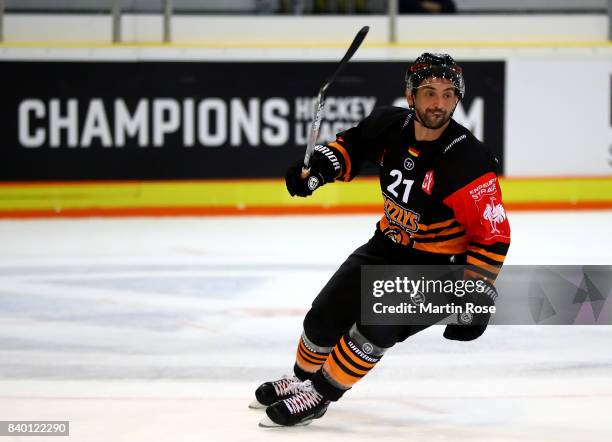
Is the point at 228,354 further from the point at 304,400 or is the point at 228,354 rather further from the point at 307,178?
the point at 307,178

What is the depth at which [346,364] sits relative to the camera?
349cm

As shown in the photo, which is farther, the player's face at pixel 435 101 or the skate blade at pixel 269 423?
the skate blade at pixel 269 423

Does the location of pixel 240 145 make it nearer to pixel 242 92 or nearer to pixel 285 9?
pixel 242 92

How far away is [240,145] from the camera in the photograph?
878cm

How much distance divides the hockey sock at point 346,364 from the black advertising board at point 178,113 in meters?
5.26

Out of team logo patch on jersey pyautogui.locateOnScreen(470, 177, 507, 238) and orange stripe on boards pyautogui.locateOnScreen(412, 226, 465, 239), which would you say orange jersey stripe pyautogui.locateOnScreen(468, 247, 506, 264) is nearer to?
team logo patch on jersey pyautogui.locateOnScreen(470, 177, 507, 238)

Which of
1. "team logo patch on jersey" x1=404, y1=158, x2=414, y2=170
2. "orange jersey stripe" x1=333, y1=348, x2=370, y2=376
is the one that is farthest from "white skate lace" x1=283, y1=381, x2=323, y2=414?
"team logo patch on jersey" x1=404, y1=158, x2=414, y2=170

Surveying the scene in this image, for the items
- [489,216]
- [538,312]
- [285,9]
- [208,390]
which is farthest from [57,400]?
[285,9]

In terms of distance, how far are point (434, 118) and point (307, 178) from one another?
0.46m

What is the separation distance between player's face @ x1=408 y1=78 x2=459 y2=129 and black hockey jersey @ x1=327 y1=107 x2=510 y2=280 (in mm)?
87

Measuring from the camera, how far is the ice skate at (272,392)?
3779mm

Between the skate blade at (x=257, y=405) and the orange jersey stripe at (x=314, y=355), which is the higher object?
the orange jersey stripe at (x=314, y=355)

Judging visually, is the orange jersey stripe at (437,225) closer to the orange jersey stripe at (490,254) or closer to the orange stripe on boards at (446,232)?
the orange stripe on boards at (446,232)

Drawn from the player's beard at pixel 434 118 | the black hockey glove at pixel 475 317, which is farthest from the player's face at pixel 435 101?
the black hockey glove at pixel 475 317
